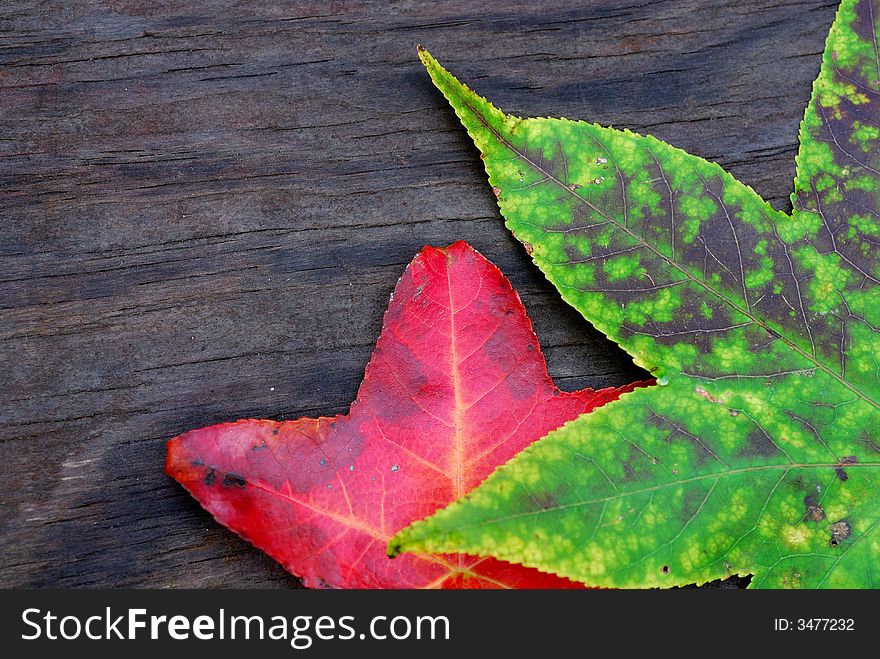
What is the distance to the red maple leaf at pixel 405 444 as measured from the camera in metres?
1.11

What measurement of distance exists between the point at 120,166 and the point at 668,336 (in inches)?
41.7

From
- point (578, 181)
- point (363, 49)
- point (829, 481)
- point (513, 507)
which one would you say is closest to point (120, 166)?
point (363, 49)

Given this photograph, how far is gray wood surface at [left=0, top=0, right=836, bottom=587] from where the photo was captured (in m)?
1.24

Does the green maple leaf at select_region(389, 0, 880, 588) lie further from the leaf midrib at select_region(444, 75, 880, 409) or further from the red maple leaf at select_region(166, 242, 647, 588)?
the red maple leaf at select_region(166, 242, 647, 588)

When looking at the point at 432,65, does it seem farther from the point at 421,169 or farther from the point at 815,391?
the point at 815,391

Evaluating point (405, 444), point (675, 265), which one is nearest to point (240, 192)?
point (405, 444)

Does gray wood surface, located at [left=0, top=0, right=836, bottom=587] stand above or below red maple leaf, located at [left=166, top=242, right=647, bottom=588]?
above

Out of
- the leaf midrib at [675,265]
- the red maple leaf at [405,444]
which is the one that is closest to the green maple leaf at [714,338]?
the leaf midrib at [675,265]

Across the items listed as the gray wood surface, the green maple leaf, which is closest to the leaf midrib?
the green maple leaf

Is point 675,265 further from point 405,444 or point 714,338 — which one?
point 405,444

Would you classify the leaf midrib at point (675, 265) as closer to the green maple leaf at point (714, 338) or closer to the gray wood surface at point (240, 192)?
the green maple leaf at point (714, 338)

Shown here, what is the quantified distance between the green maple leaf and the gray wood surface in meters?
0.19

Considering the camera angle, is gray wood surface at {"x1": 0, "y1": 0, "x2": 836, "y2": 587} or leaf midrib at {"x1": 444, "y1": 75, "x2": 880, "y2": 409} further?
gray wood surface at {"x1": 0, "y1": 0, "x2": 836, "y2": 587}

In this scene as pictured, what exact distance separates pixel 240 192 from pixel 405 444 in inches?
23.1
